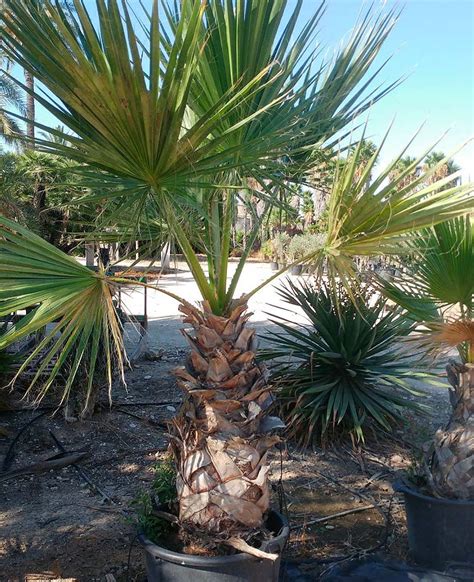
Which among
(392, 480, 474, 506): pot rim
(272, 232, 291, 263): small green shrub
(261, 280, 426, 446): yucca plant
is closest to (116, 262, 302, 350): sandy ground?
(272, 232, 291, 263): small green shrub

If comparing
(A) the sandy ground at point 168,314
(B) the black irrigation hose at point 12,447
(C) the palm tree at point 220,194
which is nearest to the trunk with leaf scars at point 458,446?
(C) the palm tree at point 220,194

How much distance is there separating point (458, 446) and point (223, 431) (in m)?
1.49

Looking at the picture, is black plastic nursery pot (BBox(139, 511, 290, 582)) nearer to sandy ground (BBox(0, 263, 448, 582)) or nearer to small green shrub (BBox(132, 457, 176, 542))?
small green shrub (BBox(132, 457, 176, 542))

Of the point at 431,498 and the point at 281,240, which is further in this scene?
the point at 281,240

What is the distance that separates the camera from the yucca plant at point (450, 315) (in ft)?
11.7

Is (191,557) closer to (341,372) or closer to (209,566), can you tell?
(209,566)

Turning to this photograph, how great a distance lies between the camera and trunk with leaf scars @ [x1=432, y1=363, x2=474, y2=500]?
11.6ft

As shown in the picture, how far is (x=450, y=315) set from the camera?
149 inches

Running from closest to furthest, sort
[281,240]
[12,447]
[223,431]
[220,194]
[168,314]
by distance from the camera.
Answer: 1. [223,431]
2. [220,194]
3. [281,240]
4. [12,447]
5. [168,314]

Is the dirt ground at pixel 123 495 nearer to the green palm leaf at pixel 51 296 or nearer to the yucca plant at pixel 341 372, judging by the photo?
the yucca plant at pixel 341 372

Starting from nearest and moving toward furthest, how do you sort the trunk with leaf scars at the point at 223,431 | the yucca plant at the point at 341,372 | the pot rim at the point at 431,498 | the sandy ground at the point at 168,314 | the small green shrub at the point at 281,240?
the trunk with leaf scars at the point at 223,431, the pot rim at the point at 431,498, the small green shrub at the point at 281,240, the yucca plant at the point at 341,372, the sandy ground at the point at 168,314

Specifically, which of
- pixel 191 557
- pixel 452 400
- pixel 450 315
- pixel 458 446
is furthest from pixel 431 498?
pixel 191 557

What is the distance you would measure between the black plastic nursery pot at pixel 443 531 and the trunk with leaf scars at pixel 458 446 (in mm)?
89

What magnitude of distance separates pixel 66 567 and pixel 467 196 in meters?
3.03
